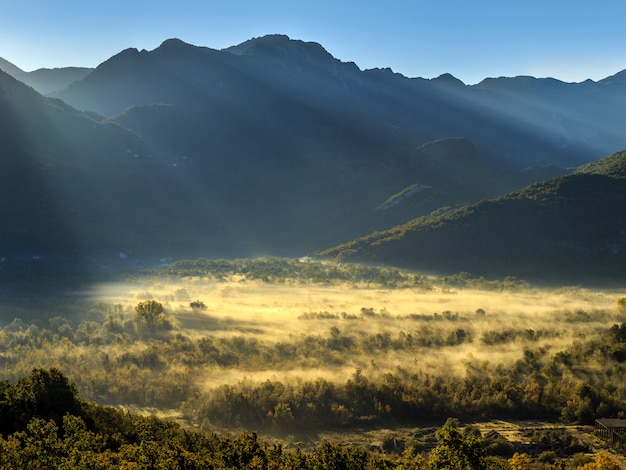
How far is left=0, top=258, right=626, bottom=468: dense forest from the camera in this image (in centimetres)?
6781

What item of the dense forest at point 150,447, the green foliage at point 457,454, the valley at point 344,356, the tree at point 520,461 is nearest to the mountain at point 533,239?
the valley at point 344,356

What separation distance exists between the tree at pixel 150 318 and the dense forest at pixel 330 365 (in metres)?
0.36

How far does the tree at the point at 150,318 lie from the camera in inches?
4557

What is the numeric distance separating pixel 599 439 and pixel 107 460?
180 ft

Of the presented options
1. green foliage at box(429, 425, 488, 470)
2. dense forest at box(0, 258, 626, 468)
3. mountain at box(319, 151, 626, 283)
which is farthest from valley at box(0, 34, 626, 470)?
mountain at box(319, 151, 626, 283)

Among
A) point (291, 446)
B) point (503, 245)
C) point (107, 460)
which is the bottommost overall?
point (291, 446)

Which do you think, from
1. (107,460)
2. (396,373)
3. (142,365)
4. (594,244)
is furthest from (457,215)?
(107,460)

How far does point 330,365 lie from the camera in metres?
92.8

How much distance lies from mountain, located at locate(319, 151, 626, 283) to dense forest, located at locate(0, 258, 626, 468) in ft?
55.9

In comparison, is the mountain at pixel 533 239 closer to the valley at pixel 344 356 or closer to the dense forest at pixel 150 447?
the valley at pixel 344 356

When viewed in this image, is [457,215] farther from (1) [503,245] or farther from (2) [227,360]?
(2) [227,360]

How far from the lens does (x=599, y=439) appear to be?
6931 centimetres

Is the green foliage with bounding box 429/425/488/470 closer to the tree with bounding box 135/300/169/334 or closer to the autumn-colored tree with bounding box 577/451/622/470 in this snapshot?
the autumn-colored tree with bounding box 577/451/622/470

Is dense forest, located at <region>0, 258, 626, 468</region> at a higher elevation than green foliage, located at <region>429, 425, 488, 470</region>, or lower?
lower
